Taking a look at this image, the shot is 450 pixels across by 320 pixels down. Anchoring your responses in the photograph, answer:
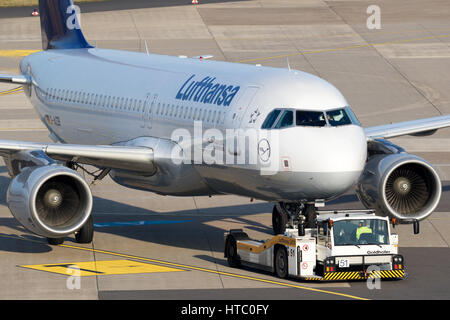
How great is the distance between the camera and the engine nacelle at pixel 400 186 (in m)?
31.4

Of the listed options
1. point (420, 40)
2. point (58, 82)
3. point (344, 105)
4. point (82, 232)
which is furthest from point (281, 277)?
point (420, 40)

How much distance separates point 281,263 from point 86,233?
6968 mm

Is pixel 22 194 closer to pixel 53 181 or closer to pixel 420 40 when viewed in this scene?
pixel 53 181

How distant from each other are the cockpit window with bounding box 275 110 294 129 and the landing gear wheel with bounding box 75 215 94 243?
736cm

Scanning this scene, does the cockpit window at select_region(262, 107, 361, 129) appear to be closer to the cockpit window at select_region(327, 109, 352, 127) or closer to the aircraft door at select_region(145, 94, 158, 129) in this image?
the cockpit window at select_region(327, 109, 352, 127)

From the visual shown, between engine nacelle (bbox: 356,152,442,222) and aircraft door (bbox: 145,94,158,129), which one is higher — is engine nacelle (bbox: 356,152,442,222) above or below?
below

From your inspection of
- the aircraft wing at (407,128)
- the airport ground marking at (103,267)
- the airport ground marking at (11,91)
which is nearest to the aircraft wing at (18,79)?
the airport ground marking at (103,267)

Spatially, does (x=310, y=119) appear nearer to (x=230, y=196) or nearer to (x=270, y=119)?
(x=270, y=119)

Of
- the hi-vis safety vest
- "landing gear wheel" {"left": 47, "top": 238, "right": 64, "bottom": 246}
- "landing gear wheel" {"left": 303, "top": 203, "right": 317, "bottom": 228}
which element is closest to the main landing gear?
"landing gear wheel" {"left": 303, "top": 203, "right": 317, "bottom": 228}

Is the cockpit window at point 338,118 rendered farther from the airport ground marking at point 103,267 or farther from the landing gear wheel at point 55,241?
the landing gear wheel at point 55,241

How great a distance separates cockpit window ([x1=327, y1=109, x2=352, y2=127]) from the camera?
91.6 feet

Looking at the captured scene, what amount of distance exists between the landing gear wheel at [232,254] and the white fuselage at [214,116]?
4.63ft

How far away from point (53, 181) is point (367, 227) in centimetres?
914

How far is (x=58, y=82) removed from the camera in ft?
129
